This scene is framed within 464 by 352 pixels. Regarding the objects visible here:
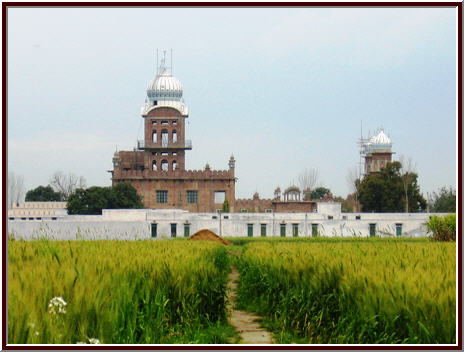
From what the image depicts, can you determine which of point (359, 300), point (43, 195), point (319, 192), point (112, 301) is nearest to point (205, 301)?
point (359, 300)

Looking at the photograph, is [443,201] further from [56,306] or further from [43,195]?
[56,306]

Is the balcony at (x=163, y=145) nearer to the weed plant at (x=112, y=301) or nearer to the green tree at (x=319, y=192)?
the green tree at (x=319, y=192)

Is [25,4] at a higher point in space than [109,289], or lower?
higher

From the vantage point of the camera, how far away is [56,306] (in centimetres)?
615

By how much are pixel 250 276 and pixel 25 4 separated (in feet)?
35.8

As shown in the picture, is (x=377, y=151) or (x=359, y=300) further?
(x=377, y=151)

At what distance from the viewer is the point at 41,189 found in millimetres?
91750

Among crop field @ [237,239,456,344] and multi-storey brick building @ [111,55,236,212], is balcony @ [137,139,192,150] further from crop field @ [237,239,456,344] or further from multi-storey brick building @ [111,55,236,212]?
crop field @ [237,239,456,344]

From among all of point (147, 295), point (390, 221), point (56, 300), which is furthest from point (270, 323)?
point (390, 221)

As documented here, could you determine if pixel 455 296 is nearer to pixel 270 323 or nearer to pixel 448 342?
pixel 448 342

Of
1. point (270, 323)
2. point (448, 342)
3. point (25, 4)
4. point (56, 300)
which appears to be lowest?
point (270, 323)

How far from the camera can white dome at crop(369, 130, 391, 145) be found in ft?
306

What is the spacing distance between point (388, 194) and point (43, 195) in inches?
1640

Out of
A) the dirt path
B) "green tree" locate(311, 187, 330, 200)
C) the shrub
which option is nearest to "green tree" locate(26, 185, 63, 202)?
"green tree" locate(311, 187, 330, 200)
